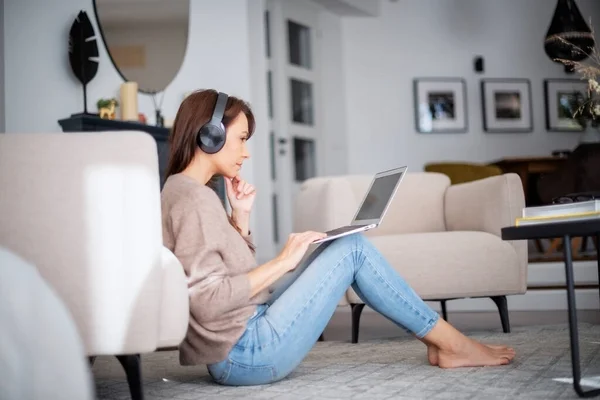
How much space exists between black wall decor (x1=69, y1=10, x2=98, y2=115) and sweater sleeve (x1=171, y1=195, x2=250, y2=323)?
2933mm

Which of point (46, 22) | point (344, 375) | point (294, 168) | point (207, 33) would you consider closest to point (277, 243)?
point (294, 168)

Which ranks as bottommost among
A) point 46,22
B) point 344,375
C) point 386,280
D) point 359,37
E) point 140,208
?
point 344,375

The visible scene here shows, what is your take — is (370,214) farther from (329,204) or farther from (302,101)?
(302,101)

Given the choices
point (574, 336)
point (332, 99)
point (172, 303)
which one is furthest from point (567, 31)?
point (172, 303)

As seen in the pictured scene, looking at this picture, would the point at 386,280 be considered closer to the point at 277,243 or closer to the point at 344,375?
the point at 344,375

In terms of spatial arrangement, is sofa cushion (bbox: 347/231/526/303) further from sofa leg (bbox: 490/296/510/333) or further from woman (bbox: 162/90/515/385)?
woman (bbox: 162/90/515/385)

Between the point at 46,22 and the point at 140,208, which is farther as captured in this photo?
the point at 46,22

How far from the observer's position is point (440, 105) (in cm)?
761

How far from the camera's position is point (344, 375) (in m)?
2.03

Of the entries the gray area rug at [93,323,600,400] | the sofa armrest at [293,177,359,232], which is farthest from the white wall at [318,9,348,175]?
the gray area rug at [93,323,600,400]

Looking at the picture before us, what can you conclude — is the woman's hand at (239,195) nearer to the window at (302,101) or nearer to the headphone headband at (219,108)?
the headphone headband at (219,108)

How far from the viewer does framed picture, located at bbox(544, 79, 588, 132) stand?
25.6 feet

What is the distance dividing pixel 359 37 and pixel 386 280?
598 centimetres

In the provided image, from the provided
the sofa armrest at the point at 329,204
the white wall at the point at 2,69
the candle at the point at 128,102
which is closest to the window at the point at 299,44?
the candle at the point at 128,102
